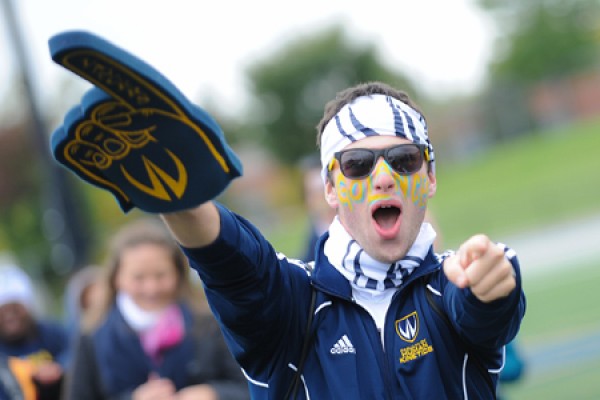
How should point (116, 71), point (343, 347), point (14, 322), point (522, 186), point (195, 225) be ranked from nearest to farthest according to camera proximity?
1. point (116, 71)
2. point (195, 225)
3. point (343, 347)
4. point (14, 322)
5. point (522, 186)

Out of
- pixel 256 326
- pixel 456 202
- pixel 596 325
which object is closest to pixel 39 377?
pixel 256 326

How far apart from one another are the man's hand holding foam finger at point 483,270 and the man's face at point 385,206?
367 mm

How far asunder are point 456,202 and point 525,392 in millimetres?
26442

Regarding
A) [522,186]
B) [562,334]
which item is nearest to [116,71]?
[562,334]

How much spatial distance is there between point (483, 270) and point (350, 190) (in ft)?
2.01

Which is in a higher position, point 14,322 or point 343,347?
point 14,322

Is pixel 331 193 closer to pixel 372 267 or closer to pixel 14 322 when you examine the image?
pixel 372 267

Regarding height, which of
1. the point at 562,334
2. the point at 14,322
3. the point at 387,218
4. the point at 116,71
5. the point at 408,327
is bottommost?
the point at 562,334

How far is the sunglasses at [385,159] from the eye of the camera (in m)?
2.64

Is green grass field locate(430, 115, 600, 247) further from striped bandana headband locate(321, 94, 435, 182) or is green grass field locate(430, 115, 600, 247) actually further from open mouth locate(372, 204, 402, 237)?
open mouth locate(372, 204, 402, 237)

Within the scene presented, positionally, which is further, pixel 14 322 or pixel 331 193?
pixel 14 322

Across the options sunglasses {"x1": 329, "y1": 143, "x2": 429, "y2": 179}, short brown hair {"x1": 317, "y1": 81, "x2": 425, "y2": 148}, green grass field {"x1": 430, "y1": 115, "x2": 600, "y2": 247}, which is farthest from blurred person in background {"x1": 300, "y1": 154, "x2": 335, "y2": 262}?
green grass field {"x1": 430, "y1": 115, "x2": 600, "y2": 247}

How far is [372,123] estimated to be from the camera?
8.90 feet

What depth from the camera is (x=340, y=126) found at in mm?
2766
